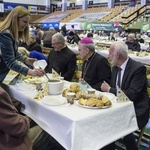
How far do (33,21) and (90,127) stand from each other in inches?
839

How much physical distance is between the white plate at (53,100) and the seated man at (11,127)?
384 millimetres

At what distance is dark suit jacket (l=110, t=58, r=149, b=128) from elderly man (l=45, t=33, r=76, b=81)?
1.08 metres

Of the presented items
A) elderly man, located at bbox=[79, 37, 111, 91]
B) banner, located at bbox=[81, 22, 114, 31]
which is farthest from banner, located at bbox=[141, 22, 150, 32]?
elderly man, located at bbox=[79, 37, 111, 91]

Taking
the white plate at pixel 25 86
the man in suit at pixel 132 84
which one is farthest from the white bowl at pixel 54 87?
the man in suit at pixel 132 84

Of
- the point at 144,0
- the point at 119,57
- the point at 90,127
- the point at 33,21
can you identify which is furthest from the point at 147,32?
the point at 33,21

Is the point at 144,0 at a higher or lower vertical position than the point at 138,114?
higher

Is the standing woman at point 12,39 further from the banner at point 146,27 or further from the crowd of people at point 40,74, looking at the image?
the banner at point 146,27

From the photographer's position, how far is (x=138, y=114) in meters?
1.97

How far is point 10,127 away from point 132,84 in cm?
117

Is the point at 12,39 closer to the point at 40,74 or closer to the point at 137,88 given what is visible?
the point at 40,74

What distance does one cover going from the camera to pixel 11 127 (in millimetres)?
1194

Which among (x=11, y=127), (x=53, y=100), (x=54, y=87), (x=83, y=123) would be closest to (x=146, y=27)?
(x=54, y=87)

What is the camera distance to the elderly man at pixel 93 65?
2.51 metres

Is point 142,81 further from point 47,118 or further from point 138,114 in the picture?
point 47,118
